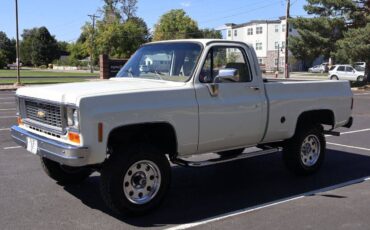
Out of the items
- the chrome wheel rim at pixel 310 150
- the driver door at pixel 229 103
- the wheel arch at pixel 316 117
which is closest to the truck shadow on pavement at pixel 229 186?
the chrome wheel rim at pixel 310 150

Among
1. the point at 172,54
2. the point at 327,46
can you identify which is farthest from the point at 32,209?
the point at 327,46

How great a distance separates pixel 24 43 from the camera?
129625mm

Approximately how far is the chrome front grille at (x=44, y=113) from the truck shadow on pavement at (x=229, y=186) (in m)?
1.17

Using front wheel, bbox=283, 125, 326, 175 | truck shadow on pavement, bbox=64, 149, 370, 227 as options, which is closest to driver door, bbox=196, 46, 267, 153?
truck shadow on pavement, bbox=64, 149, 370, 227

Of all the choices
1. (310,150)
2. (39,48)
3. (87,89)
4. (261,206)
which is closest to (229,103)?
(261,206)

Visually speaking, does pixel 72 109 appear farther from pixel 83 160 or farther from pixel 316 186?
pixel 316 186

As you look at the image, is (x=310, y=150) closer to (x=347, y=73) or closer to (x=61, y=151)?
(x=61, y=151)

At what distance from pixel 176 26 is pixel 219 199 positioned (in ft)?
307

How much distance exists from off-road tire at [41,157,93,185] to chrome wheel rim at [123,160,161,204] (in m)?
1.34

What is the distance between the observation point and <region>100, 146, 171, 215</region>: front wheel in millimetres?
5285

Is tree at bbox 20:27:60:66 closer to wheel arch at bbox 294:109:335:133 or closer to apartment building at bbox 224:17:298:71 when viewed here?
apartment building at bbox 224:17:298:71

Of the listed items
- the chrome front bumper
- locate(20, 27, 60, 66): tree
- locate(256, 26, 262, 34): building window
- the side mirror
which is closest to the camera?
the chrome front bumper

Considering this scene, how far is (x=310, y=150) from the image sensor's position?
300 inches

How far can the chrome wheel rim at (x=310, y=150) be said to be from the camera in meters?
7.48
